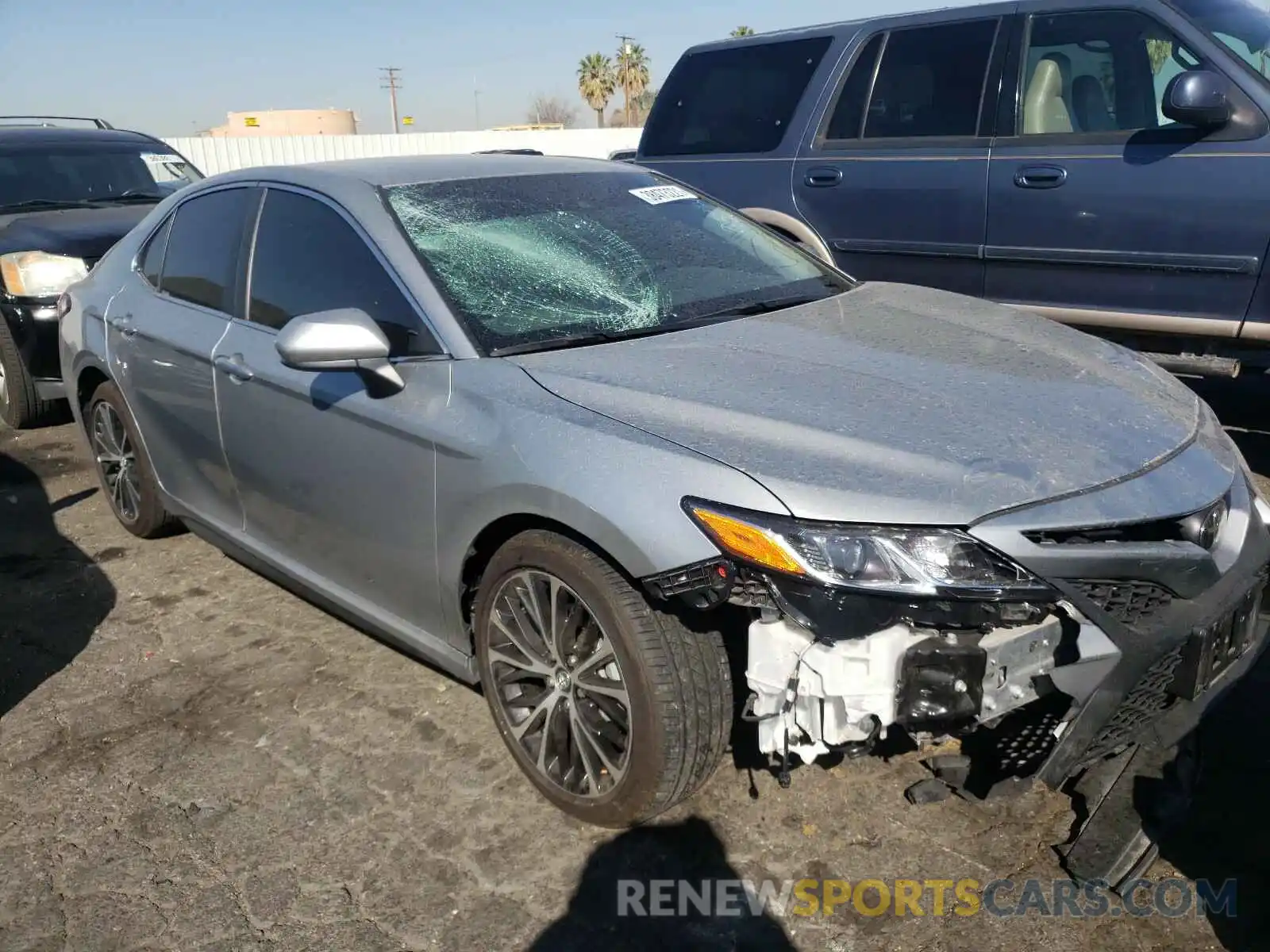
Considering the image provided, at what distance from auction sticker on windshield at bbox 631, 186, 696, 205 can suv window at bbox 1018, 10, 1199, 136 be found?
217cm

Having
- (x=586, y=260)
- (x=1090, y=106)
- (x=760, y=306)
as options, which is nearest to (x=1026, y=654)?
(x=760, y=306)

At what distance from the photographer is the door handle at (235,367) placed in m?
3.49

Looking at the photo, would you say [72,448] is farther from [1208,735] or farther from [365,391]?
[1208,735]

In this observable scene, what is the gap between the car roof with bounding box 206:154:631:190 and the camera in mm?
3461

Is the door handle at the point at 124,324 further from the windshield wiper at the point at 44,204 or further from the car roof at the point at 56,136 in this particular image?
the car roof at the point at 56,136

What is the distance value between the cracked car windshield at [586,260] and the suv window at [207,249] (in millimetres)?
825

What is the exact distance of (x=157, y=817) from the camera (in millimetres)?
2922

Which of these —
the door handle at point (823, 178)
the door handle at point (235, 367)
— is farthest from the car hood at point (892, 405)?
the door handle at point (823, 178)

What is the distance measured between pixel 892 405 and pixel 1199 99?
298cm

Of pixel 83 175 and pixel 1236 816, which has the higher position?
pixel 83 175

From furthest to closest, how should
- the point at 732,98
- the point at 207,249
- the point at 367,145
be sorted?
the point at 367,145, the point at 732,98, the point at 207,249

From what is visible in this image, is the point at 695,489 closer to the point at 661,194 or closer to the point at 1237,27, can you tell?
the point at 661,194

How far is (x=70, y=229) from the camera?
648cm

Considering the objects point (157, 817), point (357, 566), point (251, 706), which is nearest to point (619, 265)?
point (357, 566)
